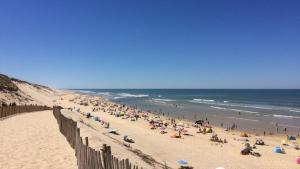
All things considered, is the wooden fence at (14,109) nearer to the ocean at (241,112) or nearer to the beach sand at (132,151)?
the beach sand at (132,151)

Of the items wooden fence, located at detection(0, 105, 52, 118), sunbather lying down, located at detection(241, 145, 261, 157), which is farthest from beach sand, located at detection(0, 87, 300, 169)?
wooden fence, located at detection(0, 105, 52, 118)

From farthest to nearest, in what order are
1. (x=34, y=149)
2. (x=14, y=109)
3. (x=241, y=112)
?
(x=241, y=112), (x=14, y=109), (x=34, y=149)

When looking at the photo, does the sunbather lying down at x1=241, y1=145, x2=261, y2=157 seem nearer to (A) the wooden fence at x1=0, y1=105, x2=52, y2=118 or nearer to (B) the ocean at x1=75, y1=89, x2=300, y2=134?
(B) the ocean at x1=75, y1=89, x2=300, y2=134

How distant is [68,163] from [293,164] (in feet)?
45.0

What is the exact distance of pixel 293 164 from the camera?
58.7 feet

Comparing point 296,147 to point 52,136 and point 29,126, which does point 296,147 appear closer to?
point 52,136

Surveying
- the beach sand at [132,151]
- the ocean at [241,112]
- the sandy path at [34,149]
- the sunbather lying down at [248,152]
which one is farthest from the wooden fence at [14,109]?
the ocean at [241,112]

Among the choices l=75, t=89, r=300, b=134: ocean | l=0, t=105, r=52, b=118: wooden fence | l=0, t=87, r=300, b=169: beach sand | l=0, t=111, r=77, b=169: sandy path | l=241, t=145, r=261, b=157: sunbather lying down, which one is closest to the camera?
l=0, t=111, r=77, b=169: sandy path

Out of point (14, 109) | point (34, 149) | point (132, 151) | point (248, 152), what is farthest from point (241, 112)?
point (34, 149)

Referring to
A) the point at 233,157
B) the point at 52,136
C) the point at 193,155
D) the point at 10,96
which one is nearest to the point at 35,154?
the point at 52,136

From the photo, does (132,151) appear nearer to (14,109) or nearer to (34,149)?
(34,149)

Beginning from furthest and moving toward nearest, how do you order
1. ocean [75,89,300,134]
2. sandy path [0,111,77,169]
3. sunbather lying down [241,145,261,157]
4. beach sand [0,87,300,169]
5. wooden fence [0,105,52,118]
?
ocean [75,89,300,134] → wooden fence [0,105,52,118] → sunbather lying down [241,145,261,157] → beach sand [0,87,300,169] → sandy path [0,111,77,169]

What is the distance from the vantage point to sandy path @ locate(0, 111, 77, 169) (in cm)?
1097

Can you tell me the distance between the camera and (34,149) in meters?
13.3
